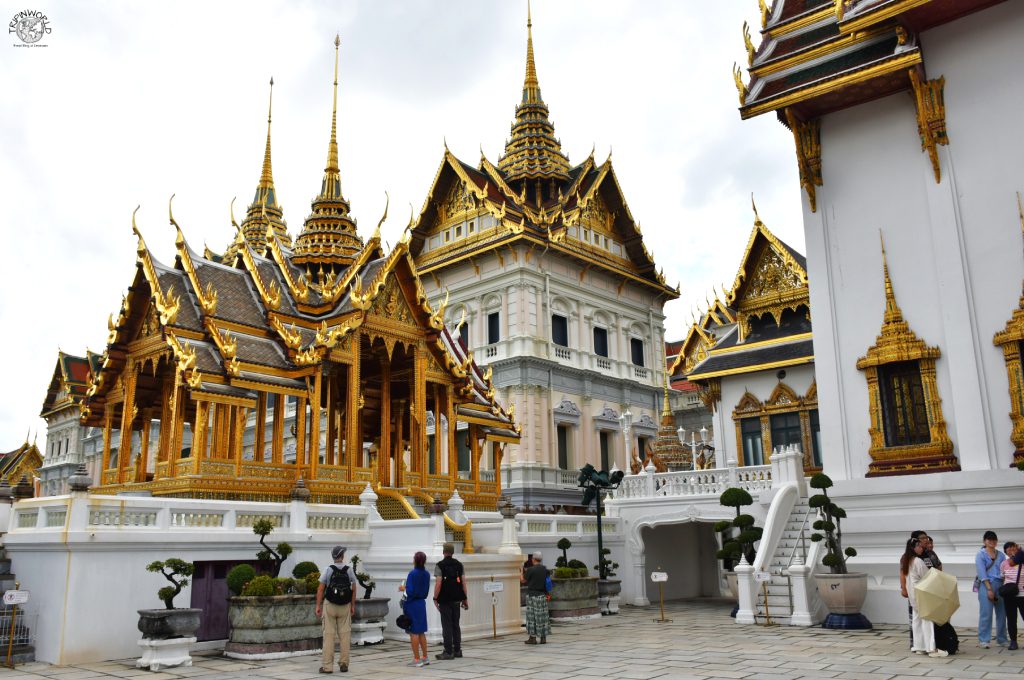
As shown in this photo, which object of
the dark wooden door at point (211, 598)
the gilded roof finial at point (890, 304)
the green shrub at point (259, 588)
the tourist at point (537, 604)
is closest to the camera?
the green shrub at point (259, 588)

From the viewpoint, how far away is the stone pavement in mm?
8594

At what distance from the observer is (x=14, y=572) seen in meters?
10.8

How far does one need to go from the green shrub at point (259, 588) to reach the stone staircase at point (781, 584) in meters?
7.35

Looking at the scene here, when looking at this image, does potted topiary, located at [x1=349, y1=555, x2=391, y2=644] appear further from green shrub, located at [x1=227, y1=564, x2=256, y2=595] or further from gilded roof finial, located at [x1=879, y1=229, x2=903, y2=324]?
gilded roof finial, located at [x1=879, y1=229, x2=903, y2=324]

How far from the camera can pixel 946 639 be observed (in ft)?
31.1

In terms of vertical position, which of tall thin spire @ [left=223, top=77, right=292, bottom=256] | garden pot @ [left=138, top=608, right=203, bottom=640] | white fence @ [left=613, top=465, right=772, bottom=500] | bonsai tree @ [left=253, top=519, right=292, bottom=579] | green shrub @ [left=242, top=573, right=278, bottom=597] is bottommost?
garden pot @ [left=138, top=608, right=203, bottom=640]

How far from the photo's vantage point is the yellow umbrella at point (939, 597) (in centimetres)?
939

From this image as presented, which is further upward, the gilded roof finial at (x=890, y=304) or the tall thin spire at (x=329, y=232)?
the tall thin spire at (x=329, y=232)

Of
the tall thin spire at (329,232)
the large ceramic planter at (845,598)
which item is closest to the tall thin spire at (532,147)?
the tall thin spire at (329,232)

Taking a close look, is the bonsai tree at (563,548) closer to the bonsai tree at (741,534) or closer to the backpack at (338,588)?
the bonsai tree at (741,534)

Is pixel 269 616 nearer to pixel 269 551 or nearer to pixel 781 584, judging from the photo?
pixel 269 551

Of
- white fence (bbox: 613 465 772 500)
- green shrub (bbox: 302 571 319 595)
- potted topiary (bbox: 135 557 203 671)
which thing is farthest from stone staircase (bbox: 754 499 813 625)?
potted topiary (bbox: 135 557 203 671)

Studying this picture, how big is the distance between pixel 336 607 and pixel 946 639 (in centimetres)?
659

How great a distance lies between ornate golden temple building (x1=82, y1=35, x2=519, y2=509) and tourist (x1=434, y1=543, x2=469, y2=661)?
174 inches
